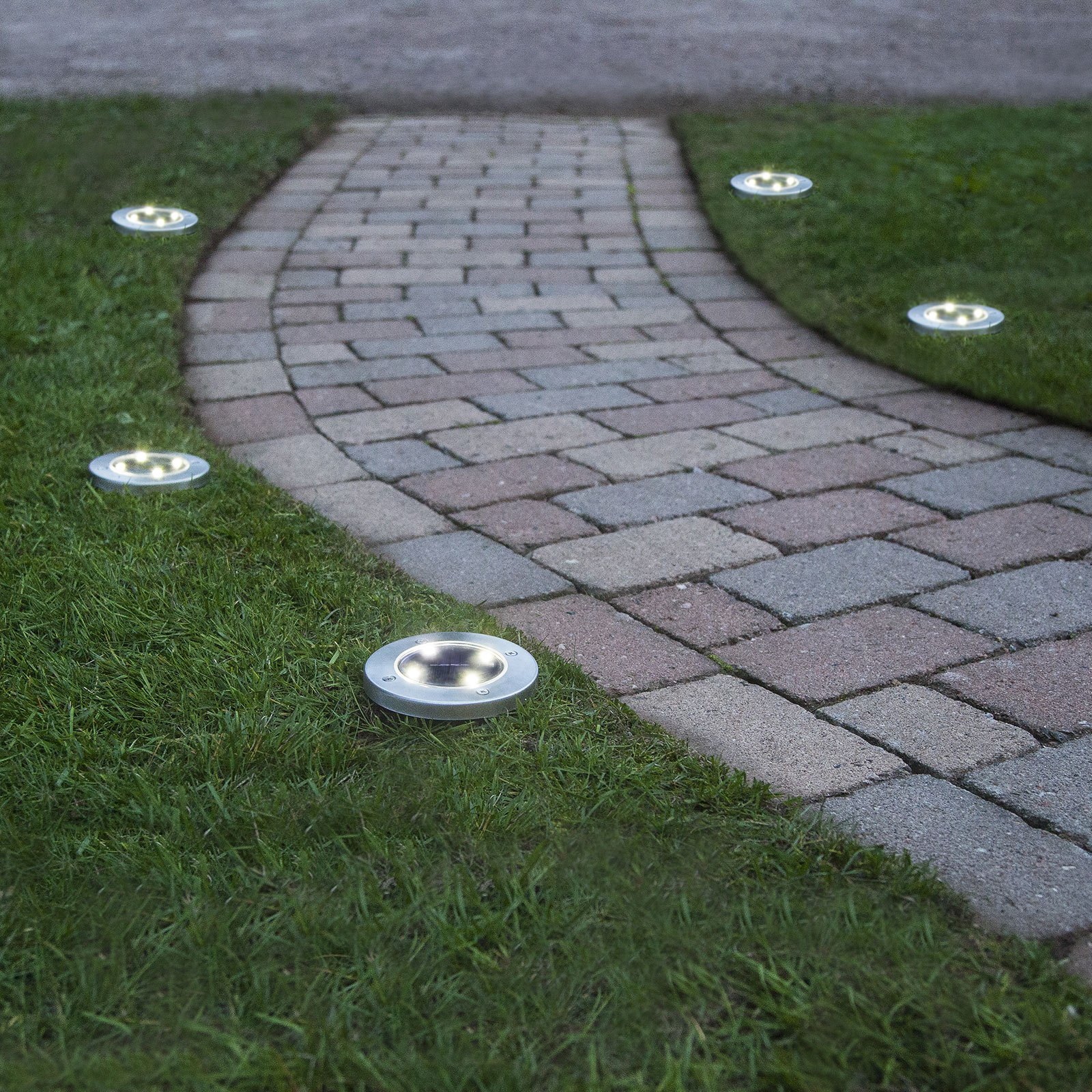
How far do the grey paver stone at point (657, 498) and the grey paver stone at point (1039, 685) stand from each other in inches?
35.7

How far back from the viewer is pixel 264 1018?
57.4 inches

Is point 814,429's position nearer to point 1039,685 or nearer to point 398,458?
point 398,458

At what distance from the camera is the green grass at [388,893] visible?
4.65 feet

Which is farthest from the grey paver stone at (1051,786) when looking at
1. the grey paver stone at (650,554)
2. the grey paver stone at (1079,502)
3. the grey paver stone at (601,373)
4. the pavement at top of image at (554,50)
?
the pavement at top of image at (554,50)

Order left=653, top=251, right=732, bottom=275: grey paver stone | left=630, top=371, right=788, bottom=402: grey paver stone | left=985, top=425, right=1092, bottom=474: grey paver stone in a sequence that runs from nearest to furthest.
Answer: left=985, top=425, right=1092, bottom=474: grey paver stone, left=630, top=371, right=788, bottom=402: grey paver stone, left=653, top=251, right=732, bottom=275: grey paver stone

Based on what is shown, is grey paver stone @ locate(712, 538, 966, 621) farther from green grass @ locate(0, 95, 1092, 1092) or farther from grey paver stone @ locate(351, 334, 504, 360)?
grey paver stone @ locate(351, 334, 504, 360)

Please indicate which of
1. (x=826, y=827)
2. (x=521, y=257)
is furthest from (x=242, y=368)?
(x=826, y=827)

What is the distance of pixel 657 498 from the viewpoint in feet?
10.3

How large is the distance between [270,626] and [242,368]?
196 cm

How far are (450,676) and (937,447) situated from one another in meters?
1.92

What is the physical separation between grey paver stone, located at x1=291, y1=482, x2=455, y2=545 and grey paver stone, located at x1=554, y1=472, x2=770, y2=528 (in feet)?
1.20

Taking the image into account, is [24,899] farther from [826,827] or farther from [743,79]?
[743,79]

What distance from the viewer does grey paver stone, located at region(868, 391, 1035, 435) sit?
3637 millimetres

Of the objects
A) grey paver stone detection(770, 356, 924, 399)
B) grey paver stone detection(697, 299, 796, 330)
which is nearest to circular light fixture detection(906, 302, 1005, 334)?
grey paver stone detection(770, 356, 924, 399)
